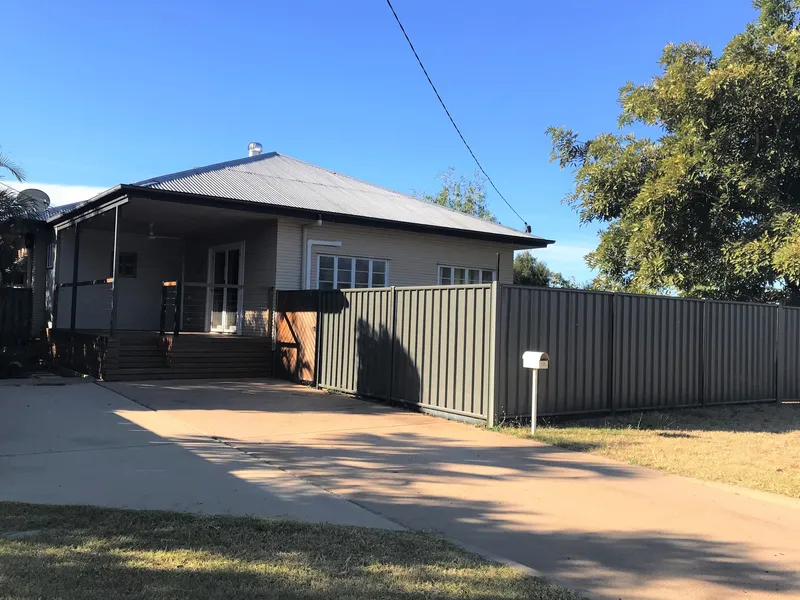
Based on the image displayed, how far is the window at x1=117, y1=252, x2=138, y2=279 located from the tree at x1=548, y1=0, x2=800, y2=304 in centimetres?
1299

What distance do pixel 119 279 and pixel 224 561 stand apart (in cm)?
1713

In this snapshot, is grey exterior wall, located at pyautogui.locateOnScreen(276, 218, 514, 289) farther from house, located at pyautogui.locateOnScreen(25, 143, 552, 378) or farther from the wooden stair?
the wooden stair

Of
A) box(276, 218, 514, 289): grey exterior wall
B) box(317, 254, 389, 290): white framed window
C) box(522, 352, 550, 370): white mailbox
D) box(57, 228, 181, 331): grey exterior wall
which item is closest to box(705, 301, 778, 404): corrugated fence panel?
box(522, 352, 550, 370): white mailbox

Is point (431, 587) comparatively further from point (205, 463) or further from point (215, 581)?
point (205, 463)

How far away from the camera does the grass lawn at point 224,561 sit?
3.56 m

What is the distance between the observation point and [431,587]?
3707 mm

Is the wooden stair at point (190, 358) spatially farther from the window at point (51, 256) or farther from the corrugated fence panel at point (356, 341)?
the window at point (51, 256)

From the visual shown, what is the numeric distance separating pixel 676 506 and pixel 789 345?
943 centimetres

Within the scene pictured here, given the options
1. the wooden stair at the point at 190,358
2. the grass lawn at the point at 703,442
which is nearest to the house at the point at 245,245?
the wooden stair at the point at 190,358

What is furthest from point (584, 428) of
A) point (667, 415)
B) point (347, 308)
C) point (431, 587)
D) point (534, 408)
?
point (431, 587)

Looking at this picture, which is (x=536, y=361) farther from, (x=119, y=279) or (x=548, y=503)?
(x=119, y=279)

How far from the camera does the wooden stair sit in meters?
13.0

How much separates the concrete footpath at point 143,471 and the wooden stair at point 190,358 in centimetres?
381

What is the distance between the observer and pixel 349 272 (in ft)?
52.5
